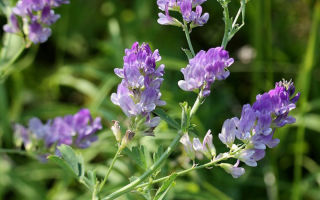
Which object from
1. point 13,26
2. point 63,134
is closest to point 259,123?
point 63,134

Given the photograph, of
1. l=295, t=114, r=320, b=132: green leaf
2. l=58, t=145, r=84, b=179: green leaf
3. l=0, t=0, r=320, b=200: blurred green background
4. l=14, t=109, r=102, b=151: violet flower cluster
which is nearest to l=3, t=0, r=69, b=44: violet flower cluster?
l=14, t=109, r=102, b=151: violet flower cluster

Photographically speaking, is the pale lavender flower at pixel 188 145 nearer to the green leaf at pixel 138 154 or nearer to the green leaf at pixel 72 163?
the green leaf at pixel 138 154

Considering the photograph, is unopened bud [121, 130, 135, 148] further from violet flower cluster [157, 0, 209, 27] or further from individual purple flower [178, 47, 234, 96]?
violet flower cluster [157, 0, 209, 27]

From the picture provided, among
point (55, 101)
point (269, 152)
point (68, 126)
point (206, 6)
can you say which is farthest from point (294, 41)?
point (68, 126)

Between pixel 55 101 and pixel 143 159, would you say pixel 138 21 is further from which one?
pixel 143 159

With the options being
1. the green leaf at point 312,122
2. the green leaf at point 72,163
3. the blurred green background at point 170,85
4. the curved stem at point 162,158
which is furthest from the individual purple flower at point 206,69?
the green leaf at point 312,122
